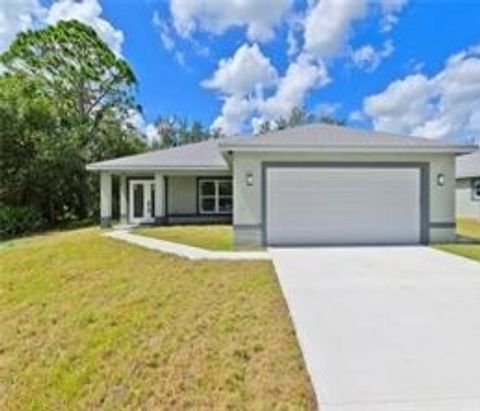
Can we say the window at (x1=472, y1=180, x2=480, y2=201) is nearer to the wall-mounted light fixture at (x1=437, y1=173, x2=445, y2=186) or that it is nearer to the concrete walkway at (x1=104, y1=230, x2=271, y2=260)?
the wall-mounted light fixture at (x1=437, y1=173, x2=445, y2=186)

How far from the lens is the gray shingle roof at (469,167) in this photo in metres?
26.4

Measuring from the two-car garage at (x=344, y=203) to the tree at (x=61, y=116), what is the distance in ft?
54.9

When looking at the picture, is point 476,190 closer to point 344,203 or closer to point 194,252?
point 344,203

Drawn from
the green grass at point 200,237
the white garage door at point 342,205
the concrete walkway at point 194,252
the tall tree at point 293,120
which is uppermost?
the tall tree at point 293,120

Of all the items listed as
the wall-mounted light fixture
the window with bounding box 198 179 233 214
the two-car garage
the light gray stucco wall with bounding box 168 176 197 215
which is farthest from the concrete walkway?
the window with bounding box 198 179 233 214

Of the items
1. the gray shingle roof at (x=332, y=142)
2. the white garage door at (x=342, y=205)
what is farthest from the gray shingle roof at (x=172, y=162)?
the white garage door at (x=342, y=205)

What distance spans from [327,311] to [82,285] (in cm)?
540

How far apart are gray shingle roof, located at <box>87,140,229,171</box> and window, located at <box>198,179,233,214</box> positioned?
122cm

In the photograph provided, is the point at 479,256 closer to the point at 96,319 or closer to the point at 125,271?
the point at 125,271

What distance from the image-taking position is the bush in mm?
24594

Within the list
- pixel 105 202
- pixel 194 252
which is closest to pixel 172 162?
pixel 105 202

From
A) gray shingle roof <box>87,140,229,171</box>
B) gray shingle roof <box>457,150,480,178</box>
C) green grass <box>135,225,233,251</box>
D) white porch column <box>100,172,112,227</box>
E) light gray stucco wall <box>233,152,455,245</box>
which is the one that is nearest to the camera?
green grass <box>135,225,233,251</box>

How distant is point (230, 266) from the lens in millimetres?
10766

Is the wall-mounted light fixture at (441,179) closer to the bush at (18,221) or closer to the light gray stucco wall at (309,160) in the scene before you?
the light gray stucco wall at (309,160)
